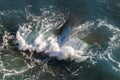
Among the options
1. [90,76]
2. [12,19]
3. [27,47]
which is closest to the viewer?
[90,76]

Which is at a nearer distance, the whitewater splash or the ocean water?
the ocean water

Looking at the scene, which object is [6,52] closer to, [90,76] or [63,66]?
[63,66]

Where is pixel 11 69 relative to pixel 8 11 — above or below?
below

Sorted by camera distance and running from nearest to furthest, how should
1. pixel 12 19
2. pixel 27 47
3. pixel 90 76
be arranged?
1. pixel 90 76
2. pixel 27 47
3. pixel 12 19

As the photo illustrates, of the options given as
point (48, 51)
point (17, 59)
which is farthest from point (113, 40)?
point (17, 59)

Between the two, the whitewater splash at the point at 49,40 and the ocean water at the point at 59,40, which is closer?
the ocean water at the point at 59,40
